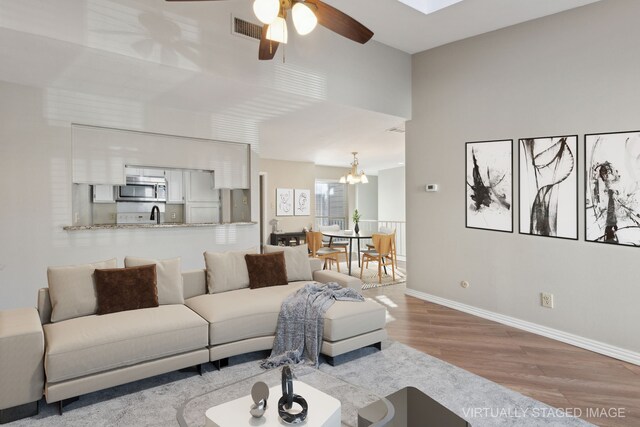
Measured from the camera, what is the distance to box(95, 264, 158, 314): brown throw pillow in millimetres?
2947

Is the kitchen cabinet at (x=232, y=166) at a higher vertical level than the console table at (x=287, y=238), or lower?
higher

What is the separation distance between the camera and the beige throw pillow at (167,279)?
10.7 feet

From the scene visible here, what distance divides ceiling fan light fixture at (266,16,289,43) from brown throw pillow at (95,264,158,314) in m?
2.14

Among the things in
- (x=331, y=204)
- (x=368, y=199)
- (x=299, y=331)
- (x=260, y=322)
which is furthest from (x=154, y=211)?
(x=368, y=199)

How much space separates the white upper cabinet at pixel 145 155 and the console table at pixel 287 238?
11.1 ft

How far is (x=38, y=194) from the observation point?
148 inches

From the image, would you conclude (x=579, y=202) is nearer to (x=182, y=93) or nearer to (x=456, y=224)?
(x=456, y=224)

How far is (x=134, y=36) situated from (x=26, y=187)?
1928 mm

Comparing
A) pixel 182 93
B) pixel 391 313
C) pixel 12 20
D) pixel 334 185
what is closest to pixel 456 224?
pixel 391 313

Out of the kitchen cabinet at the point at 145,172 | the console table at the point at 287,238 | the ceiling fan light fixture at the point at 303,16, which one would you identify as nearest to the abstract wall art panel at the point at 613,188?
the ceiling fan light fixture at the point at 303,16

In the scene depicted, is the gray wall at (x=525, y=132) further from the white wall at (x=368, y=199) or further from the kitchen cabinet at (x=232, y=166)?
the white wall at (x=368, y=199)

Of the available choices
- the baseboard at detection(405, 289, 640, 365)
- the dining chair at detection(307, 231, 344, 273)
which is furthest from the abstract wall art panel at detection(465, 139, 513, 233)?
the dining chair at detection(307, 231, 344, 273)

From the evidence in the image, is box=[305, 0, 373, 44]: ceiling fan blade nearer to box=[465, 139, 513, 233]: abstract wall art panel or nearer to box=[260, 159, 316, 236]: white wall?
box=[465, 139, 513, 233]: abstract wall art panel

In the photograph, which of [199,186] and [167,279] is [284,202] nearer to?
[199,186]
